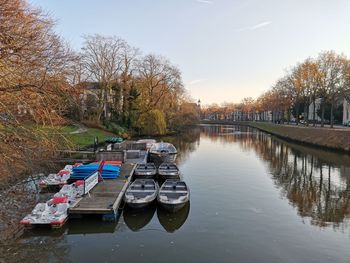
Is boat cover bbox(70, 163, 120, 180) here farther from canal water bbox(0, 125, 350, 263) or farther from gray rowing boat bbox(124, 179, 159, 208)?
canal water bbox(0, 125, 350, 263)

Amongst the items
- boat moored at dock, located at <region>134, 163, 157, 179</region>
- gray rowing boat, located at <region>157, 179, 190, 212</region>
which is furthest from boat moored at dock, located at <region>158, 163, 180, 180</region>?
gray rowing boat, located at <region>157, 179, 190, 212</region>

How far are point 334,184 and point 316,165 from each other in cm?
805

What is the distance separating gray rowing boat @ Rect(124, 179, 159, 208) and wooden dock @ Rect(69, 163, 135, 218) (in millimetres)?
411

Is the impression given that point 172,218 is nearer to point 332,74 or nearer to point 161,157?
point 161,157

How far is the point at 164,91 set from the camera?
60250mm

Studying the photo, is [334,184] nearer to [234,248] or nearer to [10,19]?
[234,248]

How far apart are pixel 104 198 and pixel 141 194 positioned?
6.34ft

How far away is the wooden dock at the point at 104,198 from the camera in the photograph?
13.4 metres

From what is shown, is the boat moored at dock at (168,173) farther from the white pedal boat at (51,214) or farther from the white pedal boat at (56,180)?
the white pedal boat at (51,214)

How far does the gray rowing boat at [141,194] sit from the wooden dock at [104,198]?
16.2 inches

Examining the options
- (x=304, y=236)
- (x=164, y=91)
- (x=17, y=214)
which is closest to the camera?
(x=304, y=236)

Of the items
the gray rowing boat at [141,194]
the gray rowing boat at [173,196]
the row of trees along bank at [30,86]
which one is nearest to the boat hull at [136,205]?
the gray rowing boat at [141,194]

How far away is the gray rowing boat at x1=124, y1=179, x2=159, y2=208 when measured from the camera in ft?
48.5

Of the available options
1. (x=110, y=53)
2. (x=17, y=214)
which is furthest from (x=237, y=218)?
(x=110, y=53)
